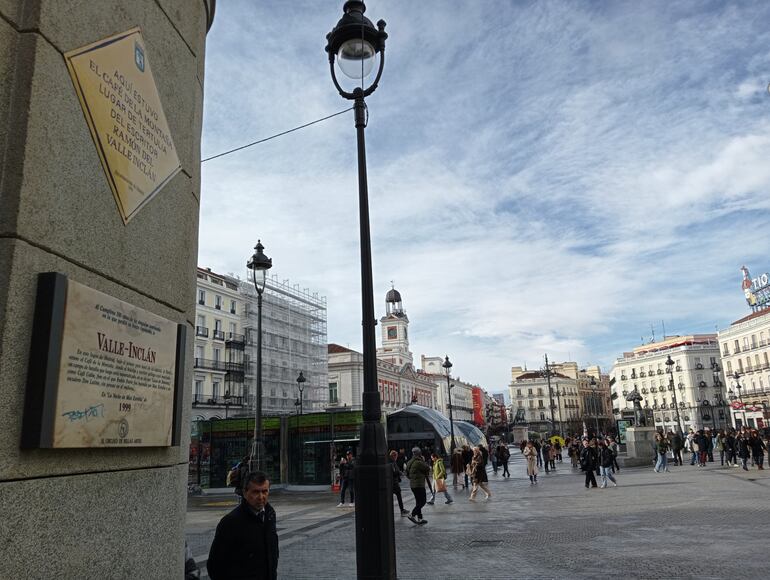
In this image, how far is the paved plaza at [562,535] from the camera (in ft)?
26.1

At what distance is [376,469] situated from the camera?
5617mm

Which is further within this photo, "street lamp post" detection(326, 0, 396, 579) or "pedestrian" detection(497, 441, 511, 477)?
"pedestrian" detection(497, 441, 511, 477)

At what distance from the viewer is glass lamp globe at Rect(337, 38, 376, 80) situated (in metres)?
6.63

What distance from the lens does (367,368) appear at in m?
6.02

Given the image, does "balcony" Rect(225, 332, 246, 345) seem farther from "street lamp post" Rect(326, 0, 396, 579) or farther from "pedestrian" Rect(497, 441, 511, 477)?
"street lamp post" Rect(326, 0, 396, 579)

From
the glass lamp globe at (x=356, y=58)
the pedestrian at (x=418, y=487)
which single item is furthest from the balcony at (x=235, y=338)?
the glass lamp globe at (x=356, y=58)

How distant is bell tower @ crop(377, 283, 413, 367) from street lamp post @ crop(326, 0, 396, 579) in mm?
101775

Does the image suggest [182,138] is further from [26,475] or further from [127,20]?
[26,475]

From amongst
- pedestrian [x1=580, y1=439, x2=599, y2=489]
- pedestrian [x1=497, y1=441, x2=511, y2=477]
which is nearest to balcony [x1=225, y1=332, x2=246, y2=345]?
pedestrian [x1=497, y1=441, x2=511, y2=477]

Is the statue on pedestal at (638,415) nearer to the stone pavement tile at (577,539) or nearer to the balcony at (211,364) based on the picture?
the stone pavement tile at (577,539)

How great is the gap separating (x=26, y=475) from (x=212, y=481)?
78.3 feet

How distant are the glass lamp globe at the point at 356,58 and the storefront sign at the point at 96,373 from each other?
4019mm

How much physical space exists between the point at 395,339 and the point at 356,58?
105303 mm

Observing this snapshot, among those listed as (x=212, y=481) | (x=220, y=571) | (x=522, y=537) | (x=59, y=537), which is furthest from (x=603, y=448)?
(x=59, y=537)
